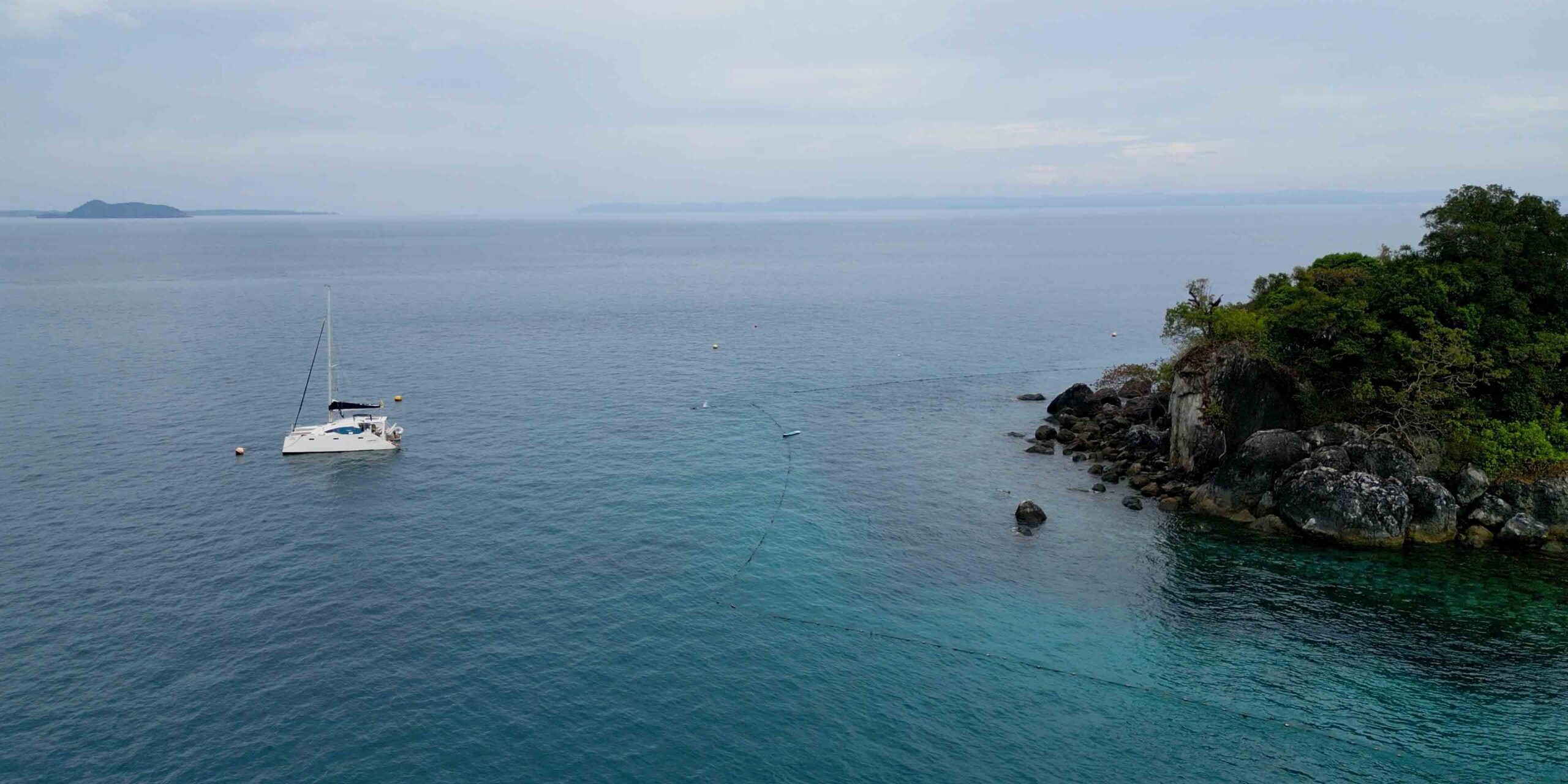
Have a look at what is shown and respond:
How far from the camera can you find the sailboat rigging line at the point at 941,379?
114375mm

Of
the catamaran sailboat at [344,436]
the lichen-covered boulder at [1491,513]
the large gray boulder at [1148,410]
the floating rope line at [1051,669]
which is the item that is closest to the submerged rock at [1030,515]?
the floating rope line at [1051,669]

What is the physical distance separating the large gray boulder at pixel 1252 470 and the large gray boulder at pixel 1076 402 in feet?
81.9

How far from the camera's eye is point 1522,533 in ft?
213

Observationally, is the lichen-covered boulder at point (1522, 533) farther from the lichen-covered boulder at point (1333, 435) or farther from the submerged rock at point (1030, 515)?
the submerged rock at point (1030, 515)

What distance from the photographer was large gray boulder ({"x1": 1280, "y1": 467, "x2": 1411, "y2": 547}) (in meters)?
65.9

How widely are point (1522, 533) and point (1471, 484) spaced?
14.5 ft

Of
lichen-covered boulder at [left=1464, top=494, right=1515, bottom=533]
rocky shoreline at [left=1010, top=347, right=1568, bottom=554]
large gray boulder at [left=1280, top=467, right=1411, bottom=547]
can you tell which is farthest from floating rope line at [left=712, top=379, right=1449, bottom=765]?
lichen-covered boulder at [left=1464, top=494, right=1515, bottom=533]

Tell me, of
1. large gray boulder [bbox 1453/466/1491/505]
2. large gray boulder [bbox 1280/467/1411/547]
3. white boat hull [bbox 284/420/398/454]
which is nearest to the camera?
large gray boulder [bbox 1280/467/1411/547]

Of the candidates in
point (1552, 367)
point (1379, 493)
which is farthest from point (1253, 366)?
point (1552, 367)

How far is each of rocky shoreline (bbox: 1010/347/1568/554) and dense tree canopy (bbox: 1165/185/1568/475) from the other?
2.48 meters

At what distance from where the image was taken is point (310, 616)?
55156 millimetres

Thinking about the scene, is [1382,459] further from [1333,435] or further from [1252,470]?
[1252,470]

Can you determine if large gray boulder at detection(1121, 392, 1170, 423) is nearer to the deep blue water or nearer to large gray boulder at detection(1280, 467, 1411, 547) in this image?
the deep blue water

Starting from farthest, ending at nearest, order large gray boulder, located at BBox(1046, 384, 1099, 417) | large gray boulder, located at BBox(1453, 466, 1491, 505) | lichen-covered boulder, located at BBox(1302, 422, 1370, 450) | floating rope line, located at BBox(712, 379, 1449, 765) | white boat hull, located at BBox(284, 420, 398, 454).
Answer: large gray boulder, located at BBox(1046, 384, 1099, 417) < white boat hull, located at BBox(284, 420, 398, 454) < lichen-covered boulder, located at BBox(1302, 422, 1370, 450) < large gray boulder, located at BBox(1453, 466, 1491, 505) < floating rope line, located at BBox(712, 379, 1449, 765)
